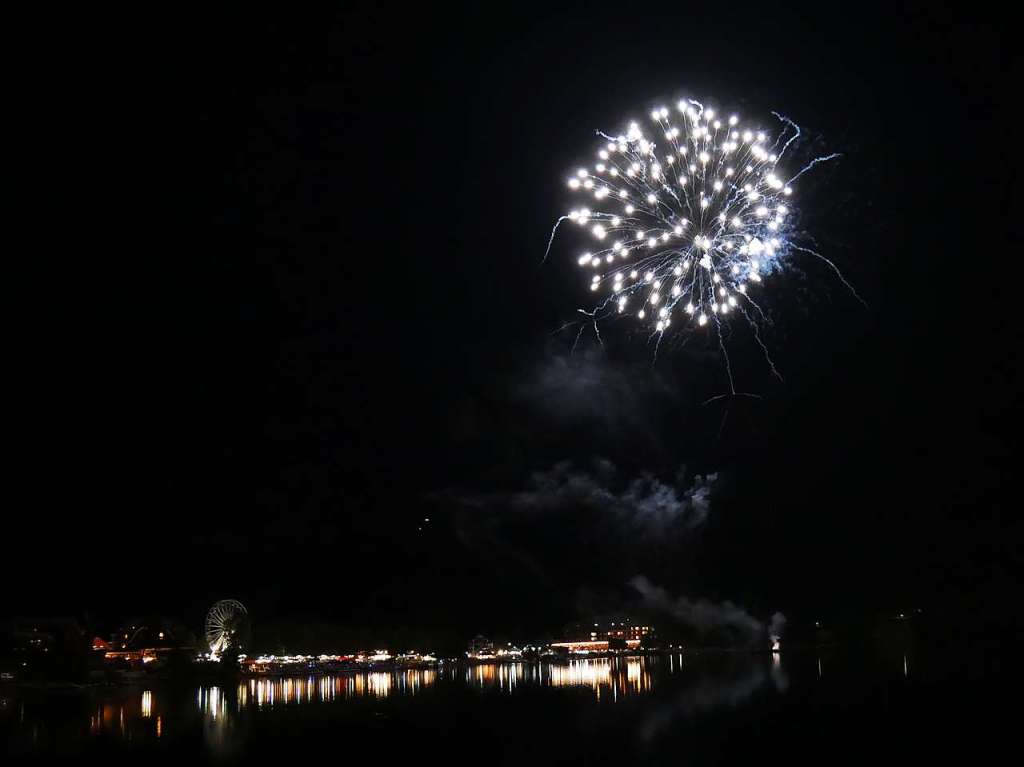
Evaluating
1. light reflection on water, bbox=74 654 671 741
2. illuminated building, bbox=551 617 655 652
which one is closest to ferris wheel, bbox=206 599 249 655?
light reflection on water, bbox=74 654 671 741

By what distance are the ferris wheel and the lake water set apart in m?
17.1

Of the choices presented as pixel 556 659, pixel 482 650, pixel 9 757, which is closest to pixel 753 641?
pixel 556 659

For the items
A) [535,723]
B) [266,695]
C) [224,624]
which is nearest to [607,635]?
[224,624]

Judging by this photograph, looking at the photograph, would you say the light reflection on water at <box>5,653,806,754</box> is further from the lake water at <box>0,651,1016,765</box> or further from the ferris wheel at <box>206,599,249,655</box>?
the ferris wheel at <box>206,599,249,655</box>

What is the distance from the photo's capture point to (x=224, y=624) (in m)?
61.1

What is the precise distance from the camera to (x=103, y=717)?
2973 cm

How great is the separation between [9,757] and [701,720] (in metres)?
19.2

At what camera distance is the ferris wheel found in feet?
200

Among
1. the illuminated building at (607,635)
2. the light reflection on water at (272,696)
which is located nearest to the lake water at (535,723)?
the light reflection on water at (272,696)

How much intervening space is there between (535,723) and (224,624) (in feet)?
139

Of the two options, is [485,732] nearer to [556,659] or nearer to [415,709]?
[415,709]

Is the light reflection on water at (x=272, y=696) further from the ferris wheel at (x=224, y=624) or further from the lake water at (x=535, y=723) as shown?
the ferris wheel at (x=224, y=624)

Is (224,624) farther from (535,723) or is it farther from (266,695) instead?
(535,723)

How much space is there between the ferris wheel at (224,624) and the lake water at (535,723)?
56.0 ft
